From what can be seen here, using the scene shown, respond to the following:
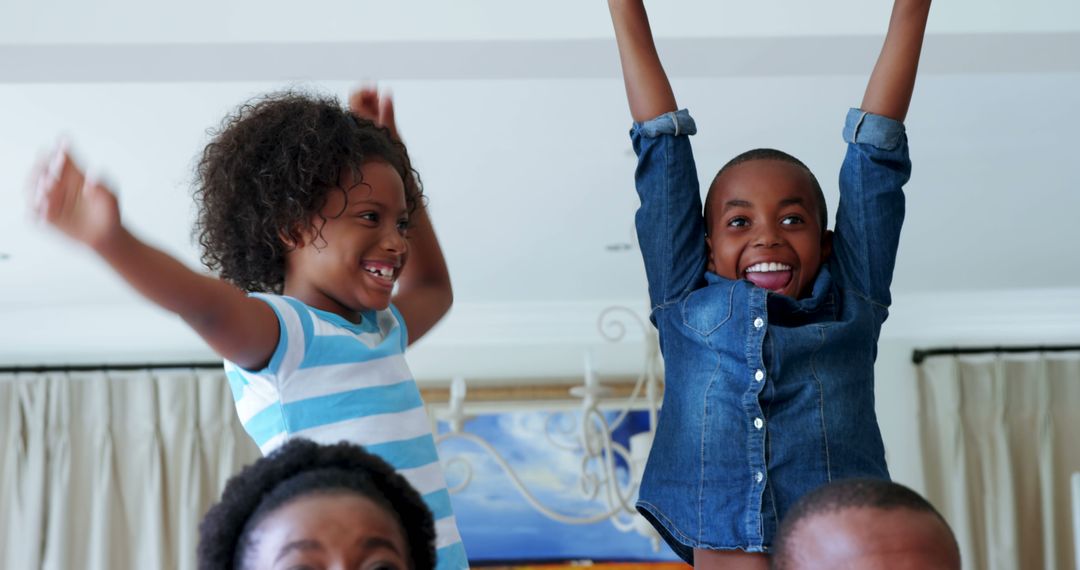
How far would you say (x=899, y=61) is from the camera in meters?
1.38

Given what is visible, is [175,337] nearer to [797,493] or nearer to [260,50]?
[260,50]

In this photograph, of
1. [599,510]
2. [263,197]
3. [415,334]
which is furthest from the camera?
[599,510]

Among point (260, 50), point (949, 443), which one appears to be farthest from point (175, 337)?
point (260, 50)

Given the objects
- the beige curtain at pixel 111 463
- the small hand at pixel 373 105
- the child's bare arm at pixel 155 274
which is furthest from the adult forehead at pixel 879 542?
the beige curtain at pixel 111 463

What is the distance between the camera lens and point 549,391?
211 inches

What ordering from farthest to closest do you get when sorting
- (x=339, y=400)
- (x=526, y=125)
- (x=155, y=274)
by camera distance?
(x=526, y=125), (x=339, y=400), (x=155, y=274)

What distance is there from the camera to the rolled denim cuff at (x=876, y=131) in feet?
4.54

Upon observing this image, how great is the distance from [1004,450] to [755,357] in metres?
4.39

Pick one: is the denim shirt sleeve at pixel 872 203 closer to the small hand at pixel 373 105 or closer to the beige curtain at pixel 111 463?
the small hand at pixel 373 105

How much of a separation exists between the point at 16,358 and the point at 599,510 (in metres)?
2.54

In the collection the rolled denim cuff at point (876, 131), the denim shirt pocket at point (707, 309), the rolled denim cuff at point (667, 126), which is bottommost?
the denim shirt pocket at point (707, 309)

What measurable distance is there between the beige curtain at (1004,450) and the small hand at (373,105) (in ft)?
14.3

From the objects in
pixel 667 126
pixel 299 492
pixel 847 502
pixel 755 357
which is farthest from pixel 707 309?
pixel 299 492

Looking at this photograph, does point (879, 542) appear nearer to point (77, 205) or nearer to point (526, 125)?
point (77, 205)
